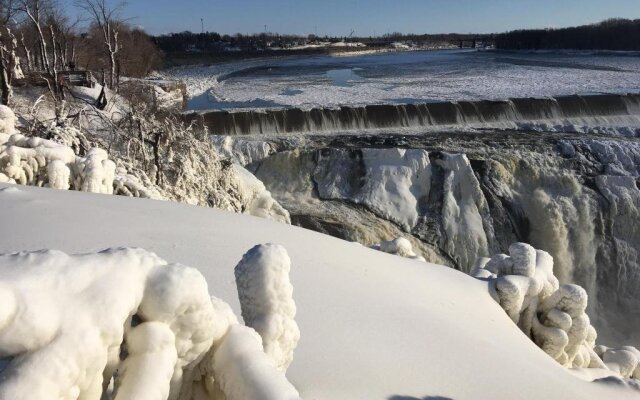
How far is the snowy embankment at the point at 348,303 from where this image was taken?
305cm

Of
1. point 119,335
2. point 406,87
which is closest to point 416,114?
point 406,87

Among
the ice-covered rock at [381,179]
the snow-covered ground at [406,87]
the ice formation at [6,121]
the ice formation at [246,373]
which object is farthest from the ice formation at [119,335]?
the snow-covered ground at [406,87]

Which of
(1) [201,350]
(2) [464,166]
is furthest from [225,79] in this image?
(1) [201,350]

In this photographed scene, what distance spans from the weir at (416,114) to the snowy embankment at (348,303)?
11.8 m

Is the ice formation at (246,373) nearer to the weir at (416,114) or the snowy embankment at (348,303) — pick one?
the snowy embankment at (348,303)

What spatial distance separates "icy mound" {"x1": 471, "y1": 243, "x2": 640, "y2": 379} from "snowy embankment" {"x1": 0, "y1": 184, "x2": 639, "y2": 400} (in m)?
0.23

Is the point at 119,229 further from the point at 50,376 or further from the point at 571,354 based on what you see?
the point at 571,354

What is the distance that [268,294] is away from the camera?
2.40 m

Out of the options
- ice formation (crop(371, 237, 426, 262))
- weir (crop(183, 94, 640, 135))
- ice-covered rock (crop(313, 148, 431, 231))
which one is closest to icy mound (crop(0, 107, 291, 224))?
ice formation (crop(371, 237, 426, 262))

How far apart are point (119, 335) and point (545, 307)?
15.3ft

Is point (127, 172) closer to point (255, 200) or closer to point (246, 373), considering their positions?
point (255, 200)

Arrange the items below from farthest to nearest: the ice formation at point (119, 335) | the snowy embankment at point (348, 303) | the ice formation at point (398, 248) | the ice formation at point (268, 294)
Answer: the ice formation at point (398, 248), the snowy embankment at point (348, 303), the ice formation at point (268, 294), the ice formation at point (119, 335)

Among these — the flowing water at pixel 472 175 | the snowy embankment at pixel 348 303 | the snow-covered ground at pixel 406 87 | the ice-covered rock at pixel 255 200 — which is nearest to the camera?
the snowy embankment at pixel 348 303

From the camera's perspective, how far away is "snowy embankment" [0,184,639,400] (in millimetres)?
3051
